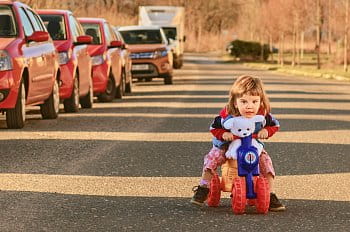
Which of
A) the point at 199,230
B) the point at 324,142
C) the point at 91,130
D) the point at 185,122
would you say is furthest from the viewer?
the point at 185,122

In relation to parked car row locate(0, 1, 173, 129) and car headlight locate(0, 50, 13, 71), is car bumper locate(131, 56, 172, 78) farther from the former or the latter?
car headlight locate(0, 50, 13, 71)

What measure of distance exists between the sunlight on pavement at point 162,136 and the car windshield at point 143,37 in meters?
17.1

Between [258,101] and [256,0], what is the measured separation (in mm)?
80217

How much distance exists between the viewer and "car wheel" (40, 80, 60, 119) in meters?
16.2

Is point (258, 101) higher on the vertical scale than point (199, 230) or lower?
higher

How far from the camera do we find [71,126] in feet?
50.1

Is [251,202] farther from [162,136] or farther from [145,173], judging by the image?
[162,136]

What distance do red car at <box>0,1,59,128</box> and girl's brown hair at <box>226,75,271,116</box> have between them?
657cm

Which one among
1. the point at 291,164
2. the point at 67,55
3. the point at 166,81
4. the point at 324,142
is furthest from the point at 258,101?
the point at 166,81

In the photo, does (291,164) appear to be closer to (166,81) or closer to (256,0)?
(166,81)

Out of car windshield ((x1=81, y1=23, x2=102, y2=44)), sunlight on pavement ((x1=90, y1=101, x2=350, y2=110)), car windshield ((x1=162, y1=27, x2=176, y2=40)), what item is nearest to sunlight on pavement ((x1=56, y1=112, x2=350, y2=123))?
sunlight on pavement ((x1=90, y1=101, x2=350, y2=110))

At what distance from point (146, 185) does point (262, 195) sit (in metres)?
1.79

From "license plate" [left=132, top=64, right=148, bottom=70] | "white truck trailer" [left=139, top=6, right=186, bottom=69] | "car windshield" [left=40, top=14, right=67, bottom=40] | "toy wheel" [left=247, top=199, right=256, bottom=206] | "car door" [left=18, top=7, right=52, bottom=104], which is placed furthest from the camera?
"white truck trailer" [left=139, top=6, right=186, bottom=69]

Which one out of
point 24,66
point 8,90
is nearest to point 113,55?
point 24,66
